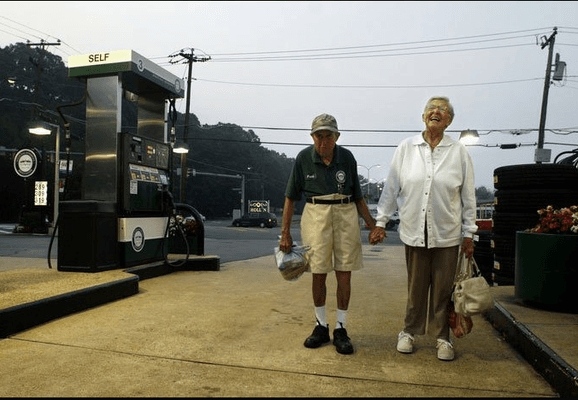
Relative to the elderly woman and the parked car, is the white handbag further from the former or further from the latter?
the parked car

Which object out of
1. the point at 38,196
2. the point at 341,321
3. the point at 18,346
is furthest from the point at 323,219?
the point at 38,196

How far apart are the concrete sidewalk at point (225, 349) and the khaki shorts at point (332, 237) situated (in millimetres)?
604

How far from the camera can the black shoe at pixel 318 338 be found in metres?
3.17

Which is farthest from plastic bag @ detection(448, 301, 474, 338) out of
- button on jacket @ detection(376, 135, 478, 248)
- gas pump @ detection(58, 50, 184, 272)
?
gas pump @ detection(58, 50, 184, 272)

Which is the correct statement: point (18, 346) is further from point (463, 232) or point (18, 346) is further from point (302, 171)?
point (463, 232)

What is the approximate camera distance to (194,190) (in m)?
67.1

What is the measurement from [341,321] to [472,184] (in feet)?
4.41

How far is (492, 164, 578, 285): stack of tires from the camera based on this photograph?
4.91 m

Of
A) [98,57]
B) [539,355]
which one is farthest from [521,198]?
[98,57]

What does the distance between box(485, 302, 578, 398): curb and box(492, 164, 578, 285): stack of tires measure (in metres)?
1.61

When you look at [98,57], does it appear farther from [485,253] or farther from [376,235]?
[485,253]

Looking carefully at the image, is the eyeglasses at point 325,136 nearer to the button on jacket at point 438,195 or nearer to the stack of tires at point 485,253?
the button on jacket at point 438,195

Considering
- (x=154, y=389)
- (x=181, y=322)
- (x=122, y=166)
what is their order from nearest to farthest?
(x=154, y=389)
(x=181, y=322)
(x=122, y=166)

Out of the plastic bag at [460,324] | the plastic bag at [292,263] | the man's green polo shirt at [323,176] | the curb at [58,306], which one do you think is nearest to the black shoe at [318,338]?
the plastic bag at [292,263]
